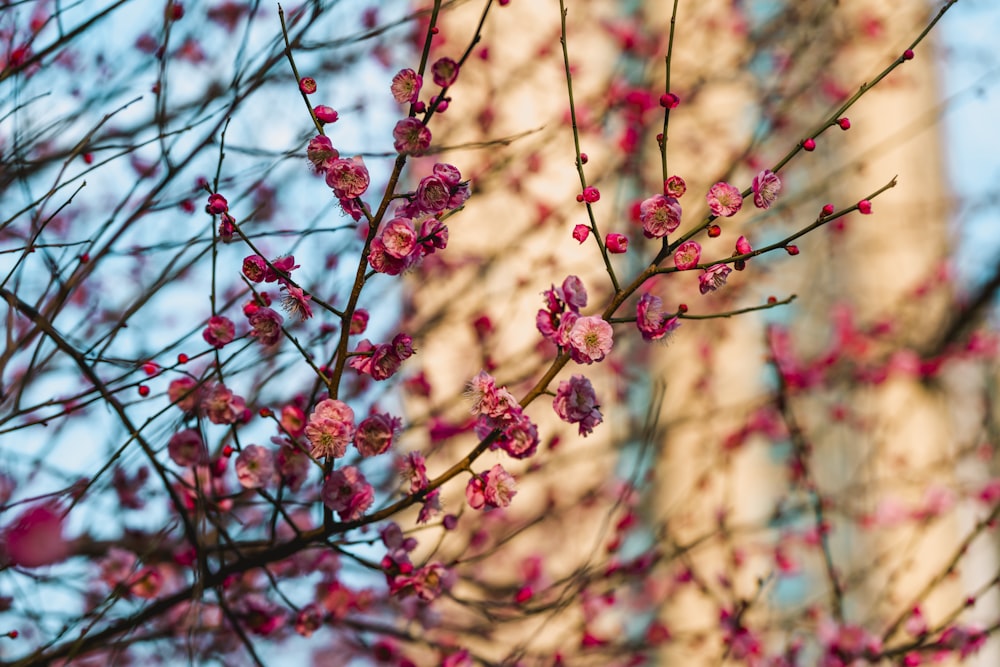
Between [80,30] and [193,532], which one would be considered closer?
[193,532]

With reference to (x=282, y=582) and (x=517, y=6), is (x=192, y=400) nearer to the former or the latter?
(x=282, y=582)

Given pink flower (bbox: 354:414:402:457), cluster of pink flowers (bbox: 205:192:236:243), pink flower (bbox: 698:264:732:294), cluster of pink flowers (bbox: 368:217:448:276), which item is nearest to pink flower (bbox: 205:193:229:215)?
cluster of pink flowers (bbox: 205:192:236:243)

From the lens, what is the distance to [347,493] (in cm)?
234

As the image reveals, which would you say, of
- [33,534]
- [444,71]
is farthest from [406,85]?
[33,534]

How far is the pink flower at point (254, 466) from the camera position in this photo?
252 cm

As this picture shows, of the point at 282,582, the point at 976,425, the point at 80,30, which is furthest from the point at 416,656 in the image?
the point at 976,425

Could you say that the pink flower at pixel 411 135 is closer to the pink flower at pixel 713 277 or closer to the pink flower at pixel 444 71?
the pink flower at pixel 444 71

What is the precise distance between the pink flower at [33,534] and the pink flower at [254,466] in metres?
0.50

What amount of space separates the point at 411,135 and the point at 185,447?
99cm

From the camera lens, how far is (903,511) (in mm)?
7148

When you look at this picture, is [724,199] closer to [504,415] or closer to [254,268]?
[504,415]

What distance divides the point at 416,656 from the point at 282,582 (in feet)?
7.18

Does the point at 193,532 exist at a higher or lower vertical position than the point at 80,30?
lower

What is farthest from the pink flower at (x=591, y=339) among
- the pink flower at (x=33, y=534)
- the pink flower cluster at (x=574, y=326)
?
the pink flower at (x=33, y=534)
